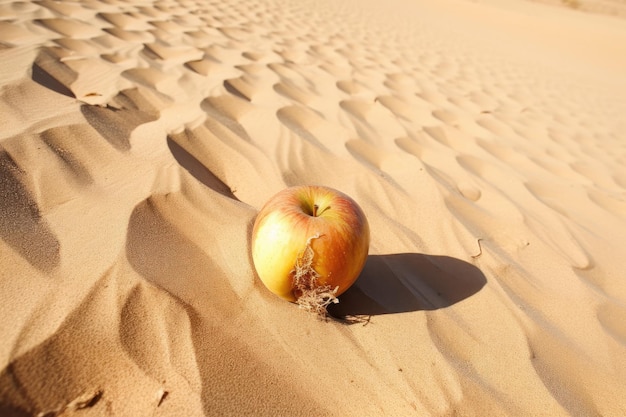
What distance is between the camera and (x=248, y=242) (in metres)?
1.44

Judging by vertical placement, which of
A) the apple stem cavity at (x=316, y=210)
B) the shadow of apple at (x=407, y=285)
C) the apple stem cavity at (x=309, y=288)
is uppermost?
the apple stem cavity at (x=316, y=210)

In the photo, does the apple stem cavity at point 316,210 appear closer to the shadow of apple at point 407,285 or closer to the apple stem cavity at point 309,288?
the apple stem cavity at point 309,288

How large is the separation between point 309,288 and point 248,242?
37cm

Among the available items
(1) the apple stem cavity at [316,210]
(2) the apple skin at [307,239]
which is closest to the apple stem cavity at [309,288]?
(2) the apple skin at [307,239]

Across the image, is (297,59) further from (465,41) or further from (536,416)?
(465,41)

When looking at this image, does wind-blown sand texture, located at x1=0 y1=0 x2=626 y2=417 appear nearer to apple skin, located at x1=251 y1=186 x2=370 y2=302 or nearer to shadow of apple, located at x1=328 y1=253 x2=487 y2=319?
shadow of apple, located at x1=328 y1=253 x2=487 y2=319

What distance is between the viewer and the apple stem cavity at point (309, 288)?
1.12 meters

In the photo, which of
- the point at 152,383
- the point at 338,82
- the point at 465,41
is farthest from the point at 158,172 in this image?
the point at 465,41

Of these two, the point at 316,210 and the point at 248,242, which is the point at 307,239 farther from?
the point at 248,242

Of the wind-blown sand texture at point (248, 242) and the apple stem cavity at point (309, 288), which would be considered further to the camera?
the apple stem cavity at point (309, 288)

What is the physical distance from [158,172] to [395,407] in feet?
4.17

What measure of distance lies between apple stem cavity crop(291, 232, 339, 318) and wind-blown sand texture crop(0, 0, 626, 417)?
0.05 metres

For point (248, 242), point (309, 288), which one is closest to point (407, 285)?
point (309, 288)

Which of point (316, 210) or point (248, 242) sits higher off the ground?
point (316, 210)
